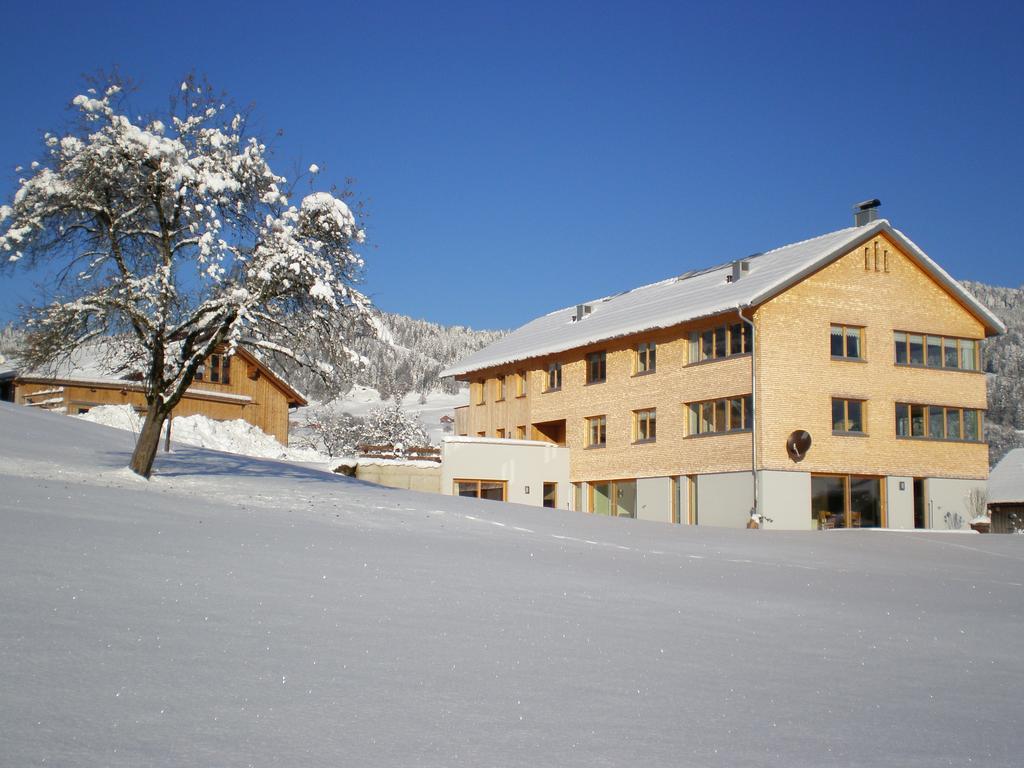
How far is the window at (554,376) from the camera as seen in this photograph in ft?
143

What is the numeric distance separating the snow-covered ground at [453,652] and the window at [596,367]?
23933mm

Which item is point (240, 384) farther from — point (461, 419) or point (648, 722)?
point (648, 722)

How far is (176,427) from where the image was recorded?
43.8 metres

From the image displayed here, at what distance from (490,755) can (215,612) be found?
12.3 ft

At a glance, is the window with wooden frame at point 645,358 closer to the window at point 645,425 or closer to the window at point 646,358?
the window at point 646,358

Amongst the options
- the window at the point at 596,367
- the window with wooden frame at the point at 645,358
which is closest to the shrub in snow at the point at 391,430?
the window at the point at 596,367

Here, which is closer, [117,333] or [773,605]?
[773,605]

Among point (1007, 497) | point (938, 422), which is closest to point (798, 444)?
point (938, 422)

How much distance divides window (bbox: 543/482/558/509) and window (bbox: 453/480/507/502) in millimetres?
1972

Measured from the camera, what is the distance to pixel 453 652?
26.9ft

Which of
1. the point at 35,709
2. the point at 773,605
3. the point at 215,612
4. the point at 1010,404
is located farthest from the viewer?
the point at 1010,404

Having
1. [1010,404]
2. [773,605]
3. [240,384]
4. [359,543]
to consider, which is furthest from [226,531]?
[1010,404]

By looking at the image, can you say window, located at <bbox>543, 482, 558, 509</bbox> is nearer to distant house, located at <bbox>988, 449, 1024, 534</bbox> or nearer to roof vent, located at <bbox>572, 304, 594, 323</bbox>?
roof vent, located at <bbox>572, 304, 594, 323</bbox>

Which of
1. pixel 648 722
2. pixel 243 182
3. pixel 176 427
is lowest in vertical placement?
pixel 648 722
